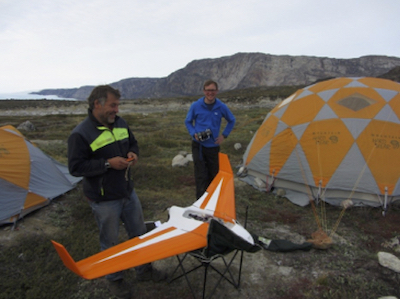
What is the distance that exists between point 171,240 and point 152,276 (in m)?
1.31

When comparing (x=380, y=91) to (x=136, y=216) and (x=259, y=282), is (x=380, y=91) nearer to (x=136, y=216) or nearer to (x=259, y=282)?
(x=259, y=282)

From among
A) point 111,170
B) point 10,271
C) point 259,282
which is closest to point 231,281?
point 259,282

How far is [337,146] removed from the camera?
5.73 metres

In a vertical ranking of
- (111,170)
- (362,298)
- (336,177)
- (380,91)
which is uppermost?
(380,91)

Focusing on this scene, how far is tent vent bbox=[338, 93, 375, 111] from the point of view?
5996mm

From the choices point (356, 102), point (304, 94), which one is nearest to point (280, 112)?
point (304, 94)

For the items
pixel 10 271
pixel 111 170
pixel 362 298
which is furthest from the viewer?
pixel 10 271

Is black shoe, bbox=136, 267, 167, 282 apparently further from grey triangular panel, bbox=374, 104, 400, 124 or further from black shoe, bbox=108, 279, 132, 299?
grey triangular panel, bbox=374, 104, 400, 124

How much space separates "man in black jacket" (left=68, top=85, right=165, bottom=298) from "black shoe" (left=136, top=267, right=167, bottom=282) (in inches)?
13.6

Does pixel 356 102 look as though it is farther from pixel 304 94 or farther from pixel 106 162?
pixel 106 162

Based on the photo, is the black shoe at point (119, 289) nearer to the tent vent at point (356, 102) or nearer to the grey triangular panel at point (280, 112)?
the grey triangular panel at point (280, 112)

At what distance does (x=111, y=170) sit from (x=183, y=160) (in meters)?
6.17

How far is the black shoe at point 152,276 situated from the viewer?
3.46 meters

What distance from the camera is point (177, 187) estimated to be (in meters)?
7.25
